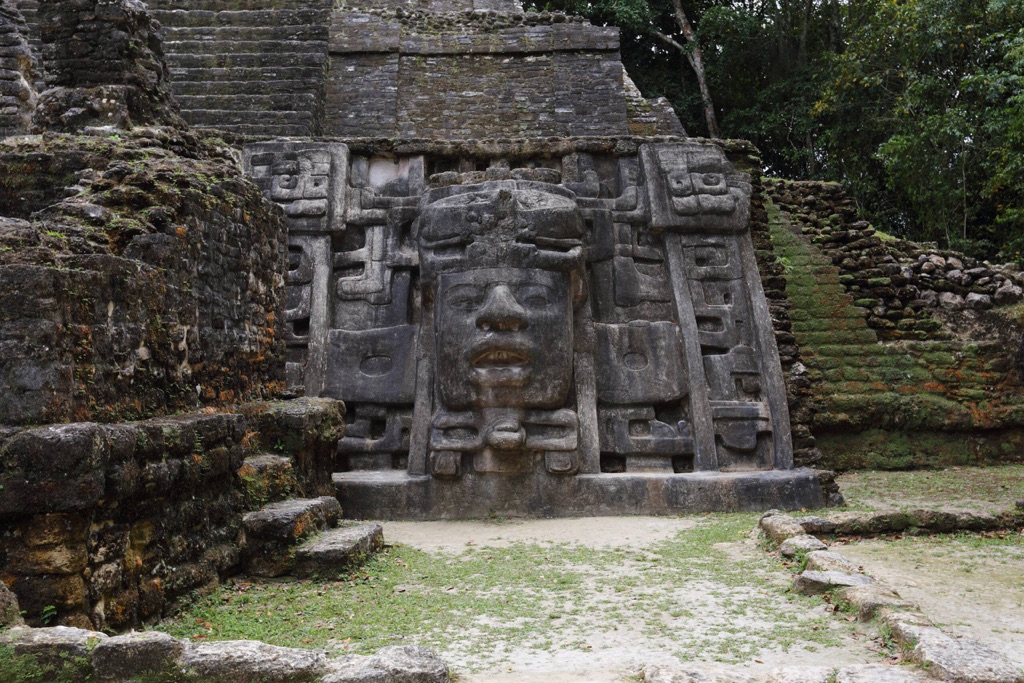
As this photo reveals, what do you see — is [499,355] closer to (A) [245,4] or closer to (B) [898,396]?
(B) [898,396]

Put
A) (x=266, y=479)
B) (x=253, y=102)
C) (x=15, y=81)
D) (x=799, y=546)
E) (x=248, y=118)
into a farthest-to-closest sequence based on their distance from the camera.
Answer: (x=253, y=102)
(x=248, y=118)
(x=15, y=81)
(x=266, y=479)
(x=799, y=546)

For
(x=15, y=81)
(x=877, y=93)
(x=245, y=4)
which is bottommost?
(x=15, y=81)

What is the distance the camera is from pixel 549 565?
557 centimetres

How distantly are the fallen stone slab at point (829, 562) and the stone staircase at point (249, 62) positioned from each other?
916 centimetres

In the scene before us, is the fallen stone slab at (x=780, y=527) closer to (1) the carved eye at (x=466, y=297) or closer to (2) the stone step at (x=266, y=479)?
(1) the carved eye at (x=466, y=297)

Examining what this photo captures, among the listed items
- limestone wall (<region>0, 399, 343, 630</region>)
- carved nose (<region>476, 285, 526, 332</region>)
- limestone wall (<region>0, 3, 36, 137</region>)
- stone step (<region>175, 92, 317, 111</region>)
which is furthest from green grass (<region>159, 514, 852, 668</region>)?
stone step (<region>175, 92, 317, 111</region>)

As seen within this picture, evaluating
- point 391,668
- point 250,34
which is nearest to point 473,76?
point 250,34

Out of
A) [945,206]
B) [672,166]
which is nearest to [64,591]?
[672,166]

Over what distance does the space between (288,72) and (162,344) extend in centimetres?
962

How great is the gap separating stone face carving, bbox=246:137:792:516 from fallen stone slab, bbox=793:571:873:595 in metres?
2.54

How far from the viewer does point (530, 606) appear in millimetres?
4578

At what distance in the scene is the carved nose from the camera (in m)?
7.24

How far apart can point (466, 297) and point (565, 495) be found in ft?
6.17

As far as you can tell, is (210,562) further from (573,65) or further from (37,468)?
(573,65)
